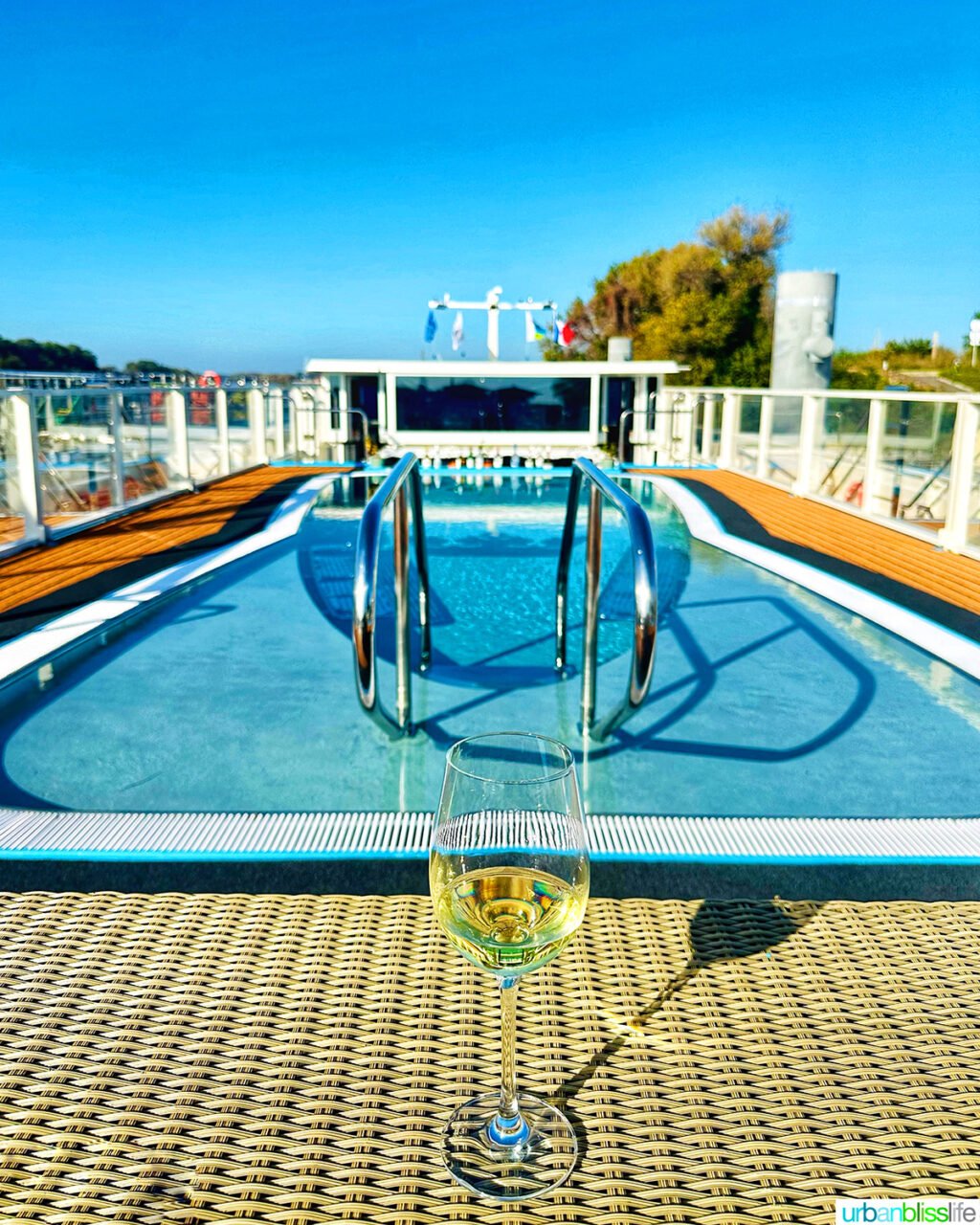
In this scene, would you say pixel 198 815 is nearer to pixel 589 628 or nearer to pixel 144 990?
pixel 144 990

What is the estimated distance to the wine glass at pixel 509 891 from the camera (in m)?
0.95

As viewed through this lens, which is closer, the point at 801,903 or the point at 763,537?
the point at 801,903

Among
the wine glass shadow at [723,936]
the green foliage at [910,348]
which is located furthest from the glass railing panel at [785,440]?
the green foliage at [910,348]

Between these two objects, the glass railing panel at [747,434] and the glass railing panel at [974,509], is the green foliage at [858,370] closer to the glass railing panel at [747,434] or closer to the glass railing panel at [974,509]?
the glass railing panel at [747,434]

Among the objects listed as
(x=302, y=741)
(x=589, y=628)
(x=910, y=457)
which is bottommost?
(x=302, y=741)

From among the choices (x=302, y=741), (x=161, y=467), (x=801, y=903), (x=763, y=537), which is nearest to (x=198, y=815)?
(x=302, y=741)

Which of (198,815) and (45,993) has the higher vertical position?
(45,993)

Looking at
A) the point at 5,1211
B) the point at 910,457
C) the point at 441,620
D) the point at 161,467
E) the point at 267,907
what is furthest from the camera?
the point at 161,467

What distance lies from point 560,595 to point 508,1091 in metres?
4.06

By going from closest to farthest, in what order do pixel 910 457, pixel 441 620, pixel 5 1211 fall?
pixel 5 1211 → pixel 441 620 → pixel 910 457

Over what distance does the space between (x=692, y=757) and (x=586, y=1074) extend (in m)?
2.69

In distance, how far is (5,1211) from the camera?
35.7 inches

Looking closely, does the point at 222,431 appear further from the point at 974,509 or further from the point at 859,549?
the point at 974,509

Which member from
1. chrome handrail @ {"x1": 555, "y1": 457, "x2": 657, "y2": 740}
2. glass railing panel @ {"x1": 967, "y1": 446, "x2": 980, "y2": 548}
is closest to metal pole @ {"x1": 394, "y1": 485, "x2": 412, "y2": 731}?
chrome handrail @ {"x1": 555, "y1": 457, "x2": 657, "y2": 740}
